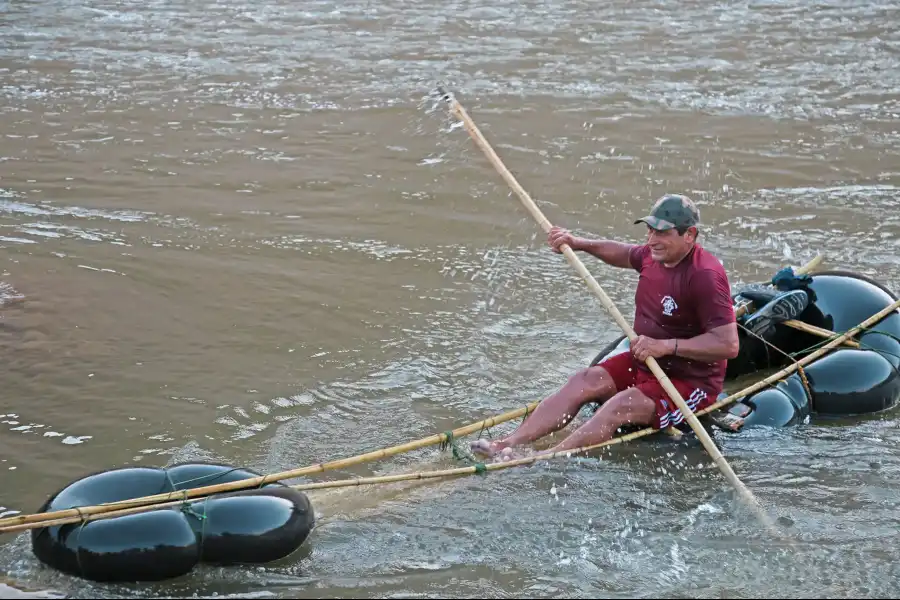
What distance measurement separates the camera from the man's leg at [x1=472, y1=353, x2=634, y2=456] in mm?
7348

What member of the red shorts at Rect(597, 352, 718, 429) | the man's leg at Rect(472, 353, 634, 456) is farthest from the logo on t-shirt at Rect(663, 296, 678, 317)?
the man's leg at Rect(472, 353, 634, 456)

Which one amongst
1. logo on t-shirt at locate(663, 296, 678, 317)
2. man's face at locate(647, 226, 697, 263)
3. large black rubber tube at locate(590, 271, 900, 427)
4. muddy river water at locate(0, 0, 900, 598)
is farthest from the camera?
large black rubber tube at locate(590, 271, 900, 427)

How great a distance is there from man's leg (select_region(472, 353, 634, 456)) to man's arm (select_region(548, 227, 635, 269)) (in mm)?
642

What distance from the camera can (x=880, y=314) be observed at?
8523 millimetres

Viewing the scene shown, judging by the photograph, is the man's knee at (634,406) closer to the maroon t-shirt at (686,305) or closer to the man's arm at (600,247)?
the maroon t-shirt at (686,305)

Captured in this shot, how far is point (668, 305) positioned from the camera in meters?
7.19

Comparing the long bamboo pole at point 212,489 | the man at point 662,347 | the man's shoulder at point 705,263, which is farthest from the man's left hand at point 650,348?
the long bamboo pole at point 212,489

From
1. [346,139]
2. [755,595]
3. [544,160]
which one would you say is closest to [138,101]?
[346,139]

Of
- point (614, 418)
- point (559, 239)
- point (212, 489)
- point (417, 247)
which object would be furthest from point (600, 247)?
point (417, 247)

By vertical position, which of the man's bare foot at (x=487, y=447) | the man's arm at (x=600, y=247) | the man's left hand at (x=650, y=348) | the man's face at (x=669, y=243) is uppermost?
the man's face at (x=669, y=243)

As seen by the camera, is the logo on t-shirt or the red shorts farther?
the red shorts

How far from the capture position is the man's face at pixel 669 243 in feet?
23.0

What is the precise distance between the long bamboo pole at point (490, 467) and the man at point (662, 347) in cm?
8

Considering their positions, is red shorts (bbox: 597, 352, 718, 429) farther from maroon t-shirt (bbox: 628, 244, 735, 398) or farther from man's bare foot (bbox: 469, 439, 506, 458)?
man's bare foot (bbox: 469, 439, 506, 458)
